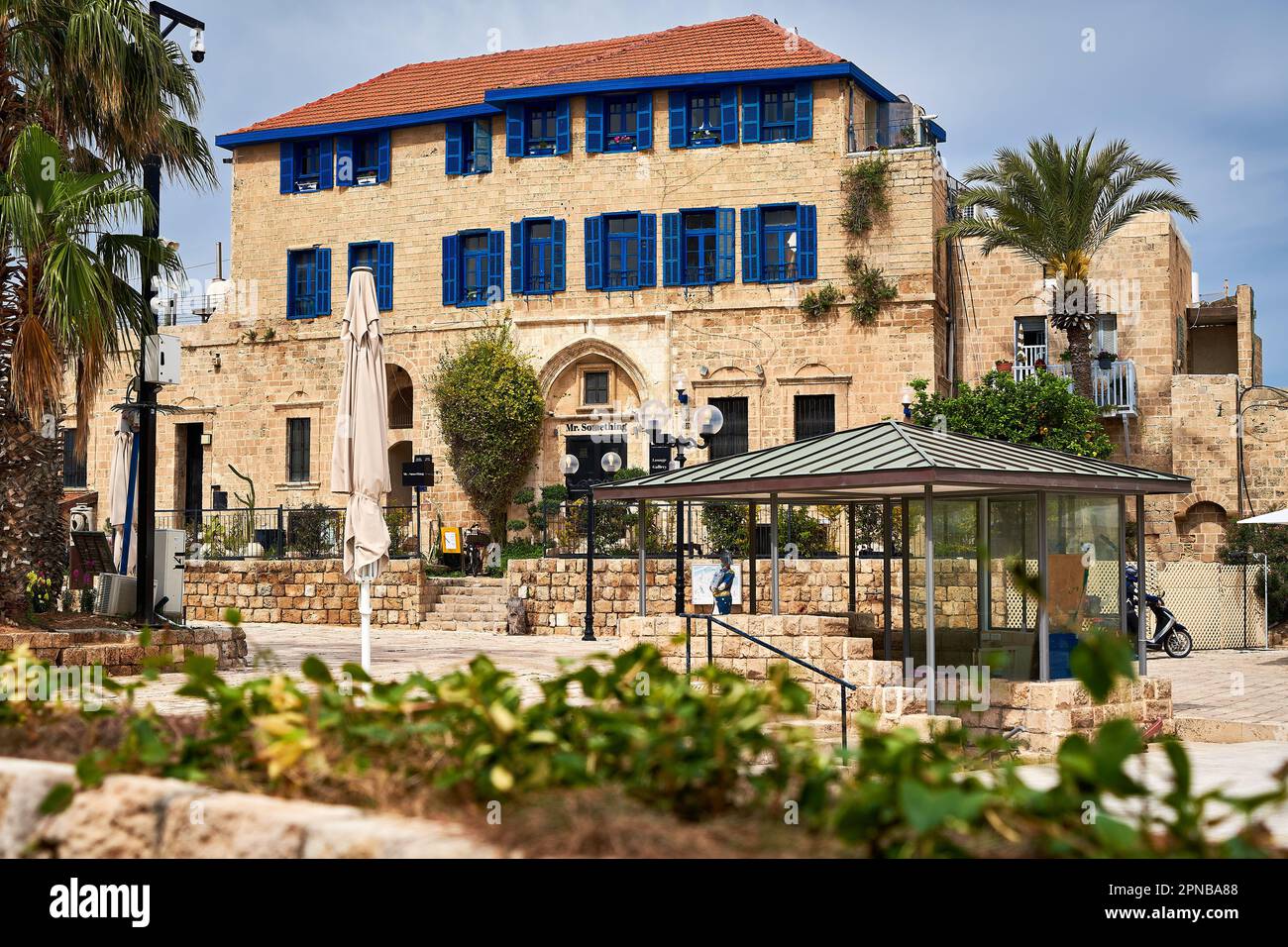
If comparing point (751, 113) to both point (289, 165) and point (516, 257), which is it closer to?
point (516, 257)

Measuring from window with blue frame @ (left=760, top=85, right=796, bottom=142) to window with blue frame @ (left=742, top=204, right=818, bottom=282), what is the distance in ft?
4.92

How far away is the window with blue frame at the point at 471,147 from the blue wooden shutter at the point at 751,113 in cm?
584

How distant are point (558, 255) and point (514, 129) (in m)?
2.95

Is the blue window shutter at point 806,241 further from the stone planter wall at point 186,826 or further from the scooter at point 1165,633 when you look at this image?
the stone planter wall at point 186,826

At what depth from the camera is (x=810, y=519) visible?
2367 centimetres

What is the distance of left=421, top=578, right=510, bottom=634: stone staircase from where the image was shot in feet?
76.7

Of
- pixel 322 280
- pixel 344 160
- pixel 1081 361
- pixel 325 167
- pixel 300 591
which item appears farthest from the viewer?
pixel 325 167

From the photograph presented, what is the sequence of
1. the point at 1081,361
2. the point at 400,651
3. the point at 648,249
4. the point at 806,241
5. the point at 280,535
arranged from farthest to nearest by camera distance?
the point at 648,249
the point at 806,241
the point at 1081,361
the point at 280,535
the point at 400,651

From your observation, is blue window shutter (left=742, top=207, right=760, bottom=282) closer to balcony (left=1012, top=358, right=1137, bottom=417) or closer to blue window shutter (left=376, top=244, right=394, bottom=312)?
balcony (left=1012, top=358, right=1137, bottom=417)

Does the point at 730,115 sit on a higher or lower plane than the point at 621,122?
lower

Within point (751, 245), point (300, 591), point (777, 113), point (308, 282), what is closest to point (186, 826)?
point (300, 591)

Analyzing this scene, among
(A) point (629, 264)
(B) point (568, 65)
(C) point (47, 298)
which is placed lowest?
(C) point (47, 298)

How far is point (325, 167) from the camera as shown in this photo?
31.7m

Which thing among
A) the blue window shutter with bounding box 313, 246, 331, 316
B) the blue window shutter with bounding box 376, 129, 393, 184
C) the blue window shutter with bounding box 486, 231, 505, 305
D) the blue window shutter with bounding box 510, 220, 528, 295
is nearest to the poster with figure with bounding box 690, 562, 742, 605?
the blue window shutter with bounding box 510, 220, 528, 295
